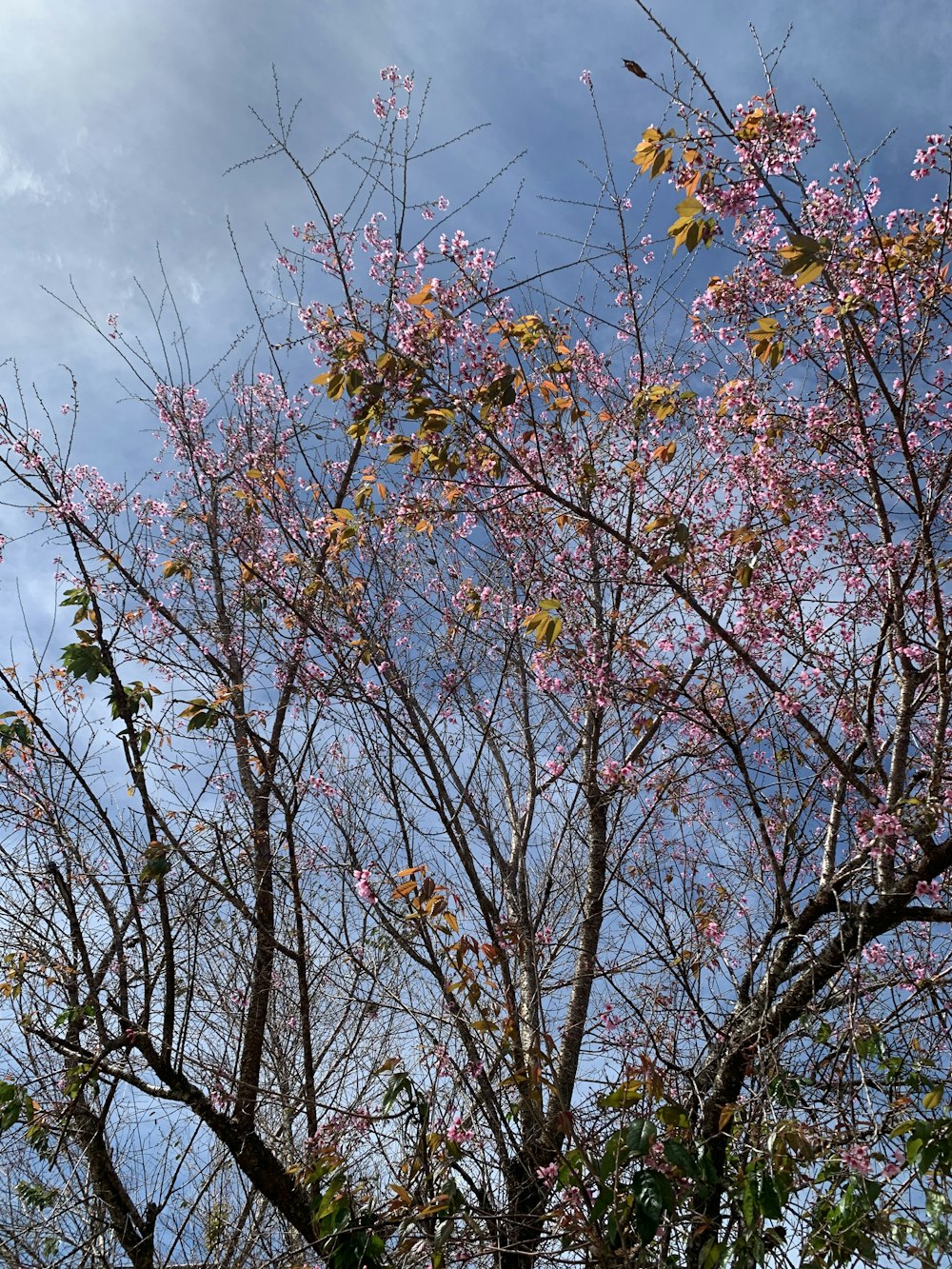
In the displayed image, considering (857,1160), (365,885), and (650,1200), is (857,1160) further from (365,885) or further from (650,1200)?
(365,885)

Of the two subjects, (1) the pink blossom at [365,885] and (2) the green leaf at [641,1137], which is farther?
(1) the pink blossom at [365,885]

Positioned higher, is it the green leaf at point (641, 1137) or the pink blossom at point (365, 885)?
the pink blossom at point (365, 885)

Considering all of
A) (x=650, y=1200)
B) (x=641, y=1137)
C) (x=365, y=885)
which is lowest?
(x=650, y=1200)

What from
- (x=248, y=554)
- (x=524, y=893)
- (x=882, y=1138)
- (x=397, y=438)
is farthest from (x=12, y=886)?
(x=882, y=1138)

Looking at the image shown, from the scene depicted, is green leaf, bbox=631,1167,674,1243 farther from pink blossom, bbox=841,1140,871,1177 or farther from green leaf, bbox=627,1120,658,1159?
pink blossom, bbox=841,1140,871,1177

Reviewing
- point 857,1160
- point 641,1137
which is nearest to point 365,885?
point 641,1137

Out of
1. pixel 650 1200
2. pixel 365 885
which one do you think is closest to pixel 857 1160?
pixel 650 1200

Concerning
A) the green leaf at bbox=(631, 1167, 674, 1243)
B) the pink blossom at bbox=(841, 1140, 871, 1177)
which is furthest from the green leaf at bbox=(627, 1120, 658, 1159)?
the pink blossom at bbox=(841, 1140, 871, 1177)

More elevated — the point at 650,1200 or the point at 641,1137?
the point at 641,1137

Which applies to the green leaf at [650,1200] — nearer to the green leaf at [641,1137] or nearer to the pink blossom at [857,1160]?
the green leaf at [641,1137]

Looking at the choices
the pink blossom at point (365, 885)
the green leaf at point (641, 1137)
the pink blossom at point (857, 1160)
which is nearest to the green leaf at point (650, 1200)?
the green leaf at point (641, 1137)

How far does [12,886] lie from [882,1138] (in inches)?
168

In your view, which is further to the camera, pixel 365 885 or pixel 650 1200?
pixel 365 885

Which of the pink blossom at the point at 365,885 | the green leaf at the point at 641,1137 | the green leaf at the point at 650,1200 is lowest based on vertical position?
the green leaf at the point at 650,1200
